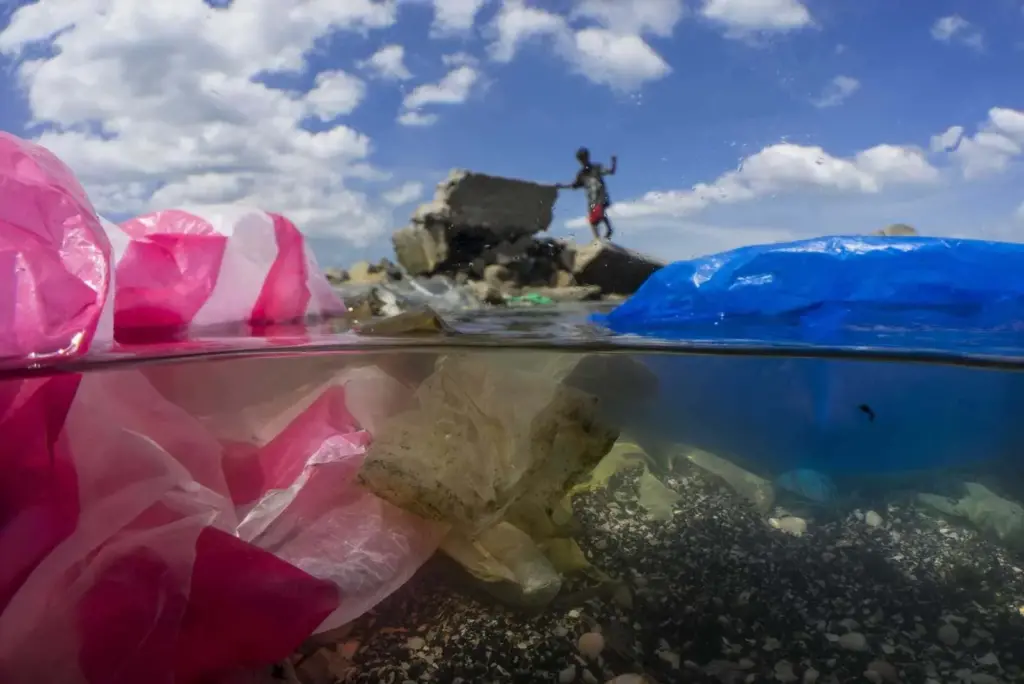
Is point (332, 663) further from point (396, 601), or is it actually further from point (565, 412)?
point (565, 412)

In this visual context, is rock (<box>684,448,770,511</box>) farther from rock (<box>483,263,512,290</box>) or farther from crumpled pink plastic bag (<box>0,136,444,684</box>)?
rock (<box>483,263,512,290</box>)

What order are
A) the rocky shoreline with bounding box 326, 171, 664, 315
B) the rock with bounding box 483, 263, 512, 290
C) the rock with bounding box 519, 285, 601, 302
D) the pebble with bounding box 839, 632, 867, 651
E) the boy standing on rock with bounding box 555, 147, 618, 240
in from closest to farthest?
the pebble with bounding box 839, 632, 867, 651 → the boy standing on rock with bounding box 555, 147, 618, 240 → the rocky shoreline with bounding box 326, 171, 664, 315 → the rock with bounding box 519, 285, 601, 302 → the rock with bounding box 483, 263, 512, 290

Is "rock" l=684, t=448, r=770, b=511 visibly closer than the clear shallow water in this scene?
No

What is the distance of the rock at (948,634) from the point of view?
1.73 metres

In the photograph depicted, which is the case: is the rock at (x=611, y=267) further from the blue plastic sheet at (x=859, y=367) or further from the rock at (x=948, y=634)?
the rock at (x=948, y=634)

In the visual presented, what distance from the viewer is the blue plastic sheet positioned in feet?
9.43

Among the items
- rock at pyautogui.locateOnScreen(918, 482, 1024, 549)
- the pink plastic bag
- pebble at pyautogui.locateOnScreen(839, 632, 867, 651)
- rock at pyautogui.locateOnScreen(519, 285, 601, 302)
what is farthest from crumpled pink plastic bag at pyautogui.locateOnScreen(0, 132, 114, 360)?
rock at pyautogui.locateOnScreen(519, 285, 601, 302)

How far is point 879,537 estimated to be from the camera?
2.29m

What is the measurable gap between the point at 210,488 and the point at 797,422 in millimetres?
2499

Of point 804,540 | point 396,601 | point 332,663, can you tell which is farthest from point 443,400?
point 804,540

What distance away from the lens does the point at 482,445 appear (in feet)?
5.74

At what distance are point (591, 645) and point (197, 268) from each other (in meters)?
2.10

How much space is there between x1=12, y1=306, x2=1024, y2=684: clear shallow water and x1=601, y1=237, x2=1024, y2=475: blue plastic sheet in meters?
0.05

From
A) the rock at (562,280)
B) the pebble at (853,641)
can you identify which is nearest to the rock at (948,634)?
the pebble at (853,641)
